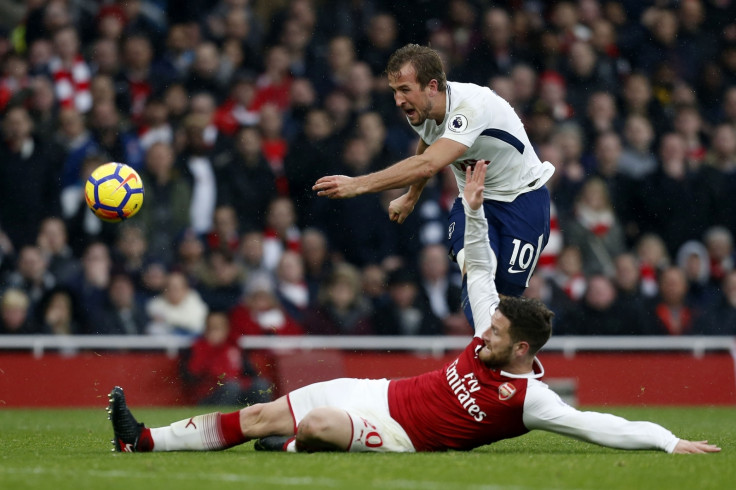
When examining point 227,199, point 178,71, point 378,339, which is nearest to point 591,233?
point 378,339

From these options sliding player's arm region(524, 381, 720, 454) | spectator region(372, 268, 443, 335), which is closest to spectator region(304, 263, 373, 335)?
spectator region(372, 268, 443, 335)

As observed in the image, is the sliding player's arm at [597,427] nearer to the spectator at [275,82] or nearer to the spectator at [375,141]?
the spectator at [375,141]

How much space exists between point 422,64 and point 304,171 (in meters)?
5.66

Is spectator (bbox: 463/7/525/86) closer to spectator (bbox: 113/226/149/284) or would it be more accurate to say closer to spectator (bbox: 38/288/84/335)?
spectator (bbox: 113/226/149/284)

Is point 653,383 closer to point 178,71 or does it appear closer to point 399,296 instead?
point 399,296

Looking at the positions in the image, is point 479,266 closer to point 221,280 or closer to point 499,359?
point 499,359

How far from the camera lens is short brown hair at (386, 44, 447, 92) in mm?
7602

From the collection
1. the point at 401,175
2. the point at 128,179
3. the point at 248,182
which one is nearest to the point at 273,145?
the point at 248,182

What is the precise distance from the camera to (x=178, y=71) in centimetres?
1369

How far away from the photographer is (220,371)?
12.1 meters

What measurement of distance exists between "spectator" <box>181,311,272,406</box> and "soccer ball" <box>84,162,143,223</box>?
2994 millimetres

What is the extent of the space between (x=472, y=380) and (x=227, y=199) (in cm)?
660

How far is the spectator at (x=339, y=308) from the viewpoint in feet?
41.1

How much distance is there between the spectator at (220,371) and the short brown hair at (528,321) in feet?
18.6
